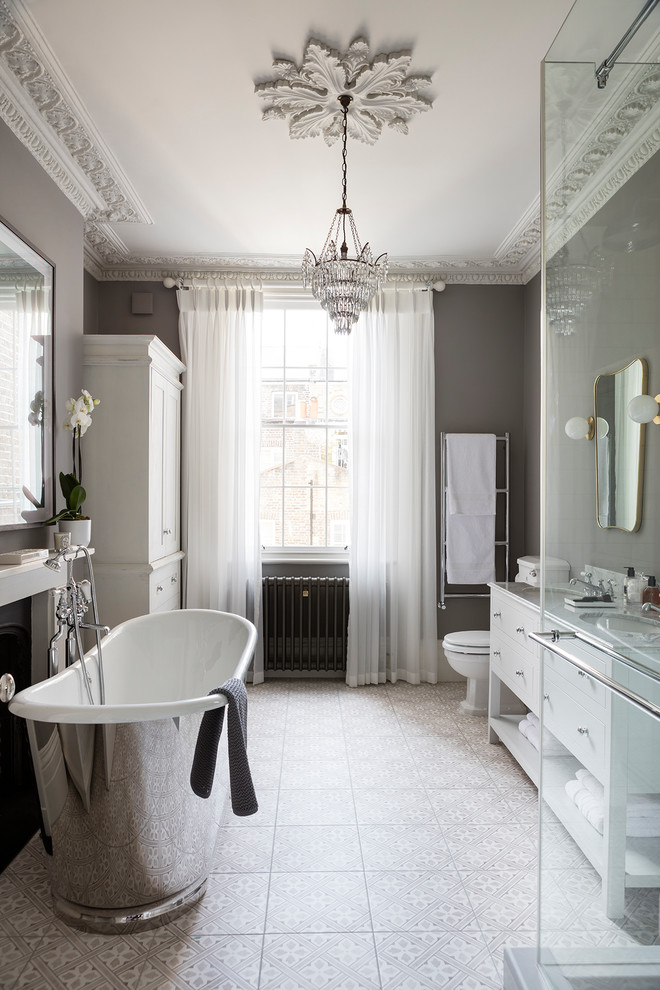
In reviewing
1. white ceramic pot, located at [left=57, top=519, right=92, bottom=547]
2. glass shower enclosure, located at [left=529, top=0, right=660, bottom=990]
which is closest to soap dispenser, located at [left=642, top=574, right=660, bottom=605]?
glass shower enclosure, located at [left=529, top=0, right=660, bottom=990]

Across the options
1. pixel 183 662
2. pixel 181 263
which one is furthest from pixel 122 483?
pixel 181 263

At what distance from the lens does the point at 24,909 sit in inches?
74.5

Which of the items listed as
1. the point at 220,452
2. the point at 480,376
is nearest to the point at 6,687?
the point at 220,452

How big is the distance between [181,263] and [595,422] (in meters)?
3.50

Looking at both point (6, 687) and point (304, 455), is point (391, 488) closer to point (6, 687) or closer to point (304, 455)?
point (304, 455)

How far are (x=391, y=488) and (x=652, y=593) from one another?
9.93 feet

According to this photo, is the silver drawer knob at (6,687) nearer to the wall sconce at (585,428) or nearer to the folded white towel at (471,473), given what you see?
the wall sconce at (585,428)

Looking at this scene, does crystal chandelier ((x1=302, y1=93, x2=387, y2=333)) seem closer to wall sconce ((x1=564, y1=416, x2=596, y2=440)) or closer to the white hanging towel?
wall sconce ((x1=564, y1=416, x2=596, y2=440))

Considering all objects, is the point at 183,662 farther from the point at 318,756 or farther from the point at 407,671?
the point at 407,671

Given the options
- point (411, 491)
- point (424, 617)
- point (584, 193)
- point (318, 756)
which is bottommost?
point (318, 756)

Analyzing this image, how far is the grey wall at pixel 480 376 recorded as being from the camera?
423 centimetres

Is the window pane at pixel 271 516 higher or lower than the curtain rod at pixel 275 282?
lower

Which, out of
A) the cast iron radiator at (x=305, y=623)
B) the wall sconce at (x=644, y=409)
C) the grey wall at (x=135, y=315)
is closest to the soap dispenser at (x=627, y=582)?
the wall sconce at (x=644, y=409)

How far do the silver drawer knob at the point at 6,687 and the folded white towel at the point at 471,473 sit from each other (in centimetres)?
276
